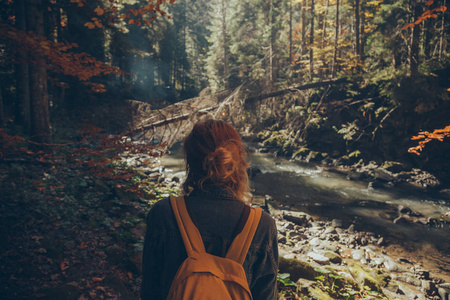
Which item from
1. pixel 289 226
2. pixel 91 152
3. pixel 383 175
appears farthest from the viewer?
pixel 383 175

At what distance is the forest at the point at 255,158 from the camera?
16.6 ft

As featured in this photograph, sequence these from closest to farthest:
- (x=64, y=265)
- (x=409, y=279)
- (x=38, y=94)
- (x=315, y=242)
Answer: (x=64, y=265) → (x=409, y=279) → (x=38, y=94) → (x=315, y=242)

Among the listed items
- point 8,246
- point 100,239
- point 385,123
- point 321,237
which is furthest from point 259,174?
point 8,246

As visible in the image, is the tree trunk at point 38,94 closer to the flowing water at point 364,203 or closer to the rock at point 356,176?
the flowing water at point 364,203

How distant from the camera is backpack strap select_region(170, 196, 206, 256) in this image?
145 cm

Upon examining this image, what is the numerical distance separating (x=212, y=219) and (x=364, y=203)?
12490 mm

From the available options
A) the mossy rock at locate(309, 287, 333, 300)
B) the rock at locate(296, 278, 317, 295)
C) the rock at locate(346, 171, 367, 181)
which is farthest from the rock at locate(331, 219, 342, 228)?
the rock at locate(346, 171, 367, 181)

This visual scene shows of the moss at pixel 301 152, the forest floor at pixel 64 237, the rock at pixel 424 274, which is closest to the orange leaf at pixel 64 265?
the forest floor at pixel 64 237

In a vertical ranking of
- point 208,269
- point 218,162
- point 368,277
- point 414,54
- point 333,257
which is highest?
point 414,54

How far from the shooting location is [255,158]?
68.6 ft

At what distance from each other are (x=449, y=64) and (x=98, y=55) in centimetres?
2349

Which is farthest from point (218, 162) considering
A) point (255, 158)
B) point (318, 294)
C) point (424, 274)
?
point (255, 158)

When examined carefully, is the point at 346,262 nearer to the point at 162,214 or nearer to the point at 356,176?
the point at 162,214

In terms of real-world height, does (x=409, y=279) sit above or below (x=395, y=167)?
below
